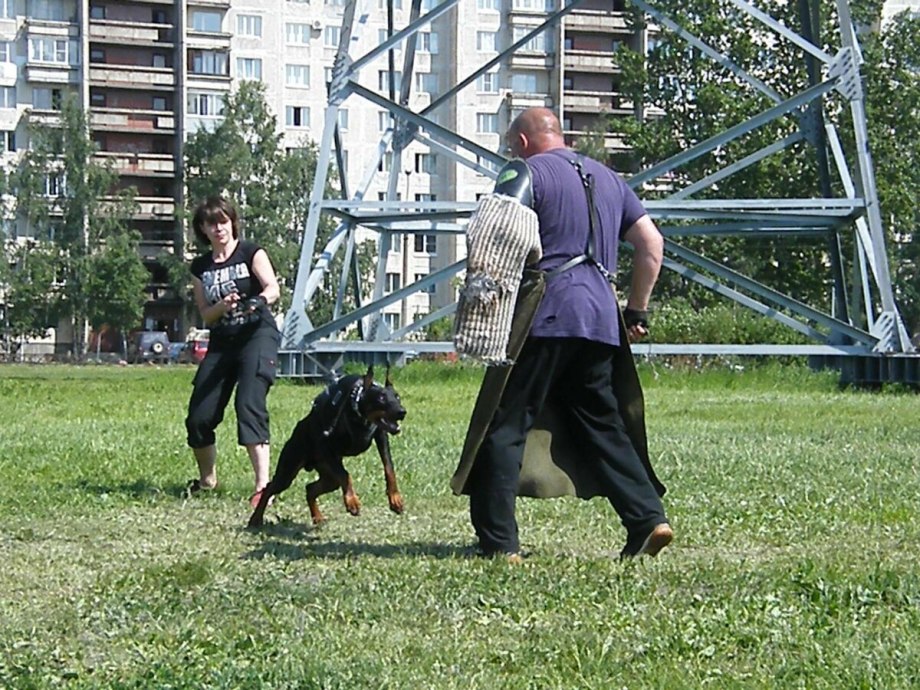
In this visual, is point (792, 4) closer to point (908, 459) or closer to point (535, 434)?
point (908, 459)

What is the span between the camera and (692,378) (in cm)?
2977

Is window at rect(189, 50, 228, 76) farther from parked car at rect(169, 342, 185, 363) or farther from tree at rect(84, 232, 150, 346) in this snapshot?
parked car at rect(169, 342, 185, 363)

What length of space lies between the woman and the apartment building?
8221cm

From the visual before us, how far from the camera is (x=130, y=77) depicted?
315 ft

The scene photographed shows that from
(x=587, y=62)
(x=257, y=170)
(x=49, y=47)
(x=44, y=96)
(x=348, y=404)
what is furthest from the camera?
(x=587, y=62)

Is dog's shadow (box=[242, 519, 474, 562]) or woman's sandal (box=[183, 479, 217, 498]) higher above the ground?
dog's shadow (box=[242, 519, 474, 562])

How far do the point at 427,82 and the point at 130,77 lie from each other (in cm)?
1767

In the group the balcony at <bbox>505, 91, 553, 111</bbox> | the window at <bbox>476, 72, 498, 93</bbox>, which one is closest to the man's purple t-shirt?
the balcony at <bbox>505, 91, 553, 111</bbox>

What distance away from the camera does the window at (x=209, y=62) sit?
319 ft

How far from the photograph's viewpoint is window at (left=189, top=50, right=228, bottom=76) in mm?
97125

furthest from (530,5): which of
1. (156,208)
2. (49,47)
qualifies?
(49,47)

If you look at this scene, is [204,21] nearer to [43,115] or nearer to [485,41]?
[43,115]

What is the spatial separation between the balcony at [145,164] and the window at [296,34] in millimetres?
10100

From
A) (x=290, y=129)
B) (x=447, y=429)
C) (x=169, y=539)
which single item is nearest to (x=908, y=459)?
(x=447, y=429)
